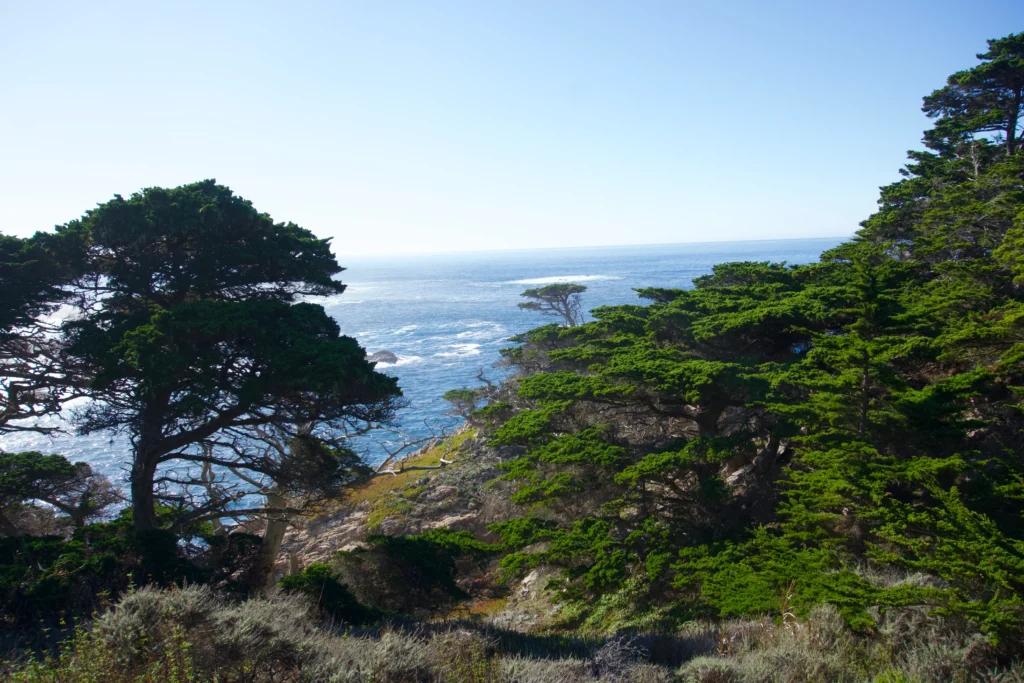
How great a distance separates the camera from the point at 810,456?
7.79 m

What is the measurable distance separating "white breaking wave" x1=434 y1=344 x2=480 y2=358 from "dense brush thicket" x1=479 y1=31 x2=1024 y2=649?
31165mm

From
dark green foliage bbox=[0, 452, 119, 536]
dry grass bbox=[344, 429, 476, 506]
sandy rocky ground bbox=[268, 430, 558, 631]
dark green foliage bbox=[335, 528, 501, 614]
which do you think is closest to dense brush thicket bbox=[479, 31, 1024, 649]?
dark green foliage bbox=[335, 528, 501, 614]

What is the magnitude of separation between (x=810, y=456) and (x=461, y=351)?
39516mm

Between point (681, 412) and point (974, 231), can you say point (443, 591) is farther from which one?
point (974, 231)

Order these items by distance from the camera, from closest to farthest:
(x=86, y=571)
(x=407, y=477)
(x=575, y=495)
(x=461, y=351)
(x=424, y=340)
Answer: (x=86, y=571) → (x=575, y=495) → (x=407, y=477) → (x=461, y=351) → (x=424, y=340)

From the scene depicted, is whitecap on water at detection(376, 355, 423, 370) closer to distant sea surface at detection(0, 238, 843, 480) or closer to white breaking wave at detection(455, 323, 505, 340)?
distant sea surface at detection(0, 238, 843, 480)

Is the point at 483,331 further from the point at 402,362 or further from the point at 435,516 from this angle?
the point at 435,516

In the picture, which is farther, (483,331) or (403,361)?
(483,331)

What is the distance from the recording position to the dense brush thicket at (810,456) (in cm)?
627

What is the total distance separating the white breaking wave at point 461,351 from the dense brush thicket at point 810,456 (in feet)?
102

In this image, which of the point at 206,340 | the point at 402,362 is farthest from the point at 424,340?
the point at 206,340

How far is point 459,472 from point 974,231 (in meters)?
16.7

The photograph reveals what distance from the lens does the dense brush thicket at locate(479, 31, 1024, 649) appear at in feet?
20.6

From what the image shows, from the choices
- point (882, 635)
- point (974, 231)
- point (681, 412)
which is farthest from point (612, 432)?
point (974, 231)
